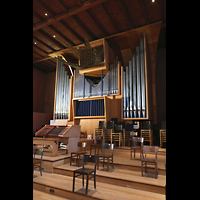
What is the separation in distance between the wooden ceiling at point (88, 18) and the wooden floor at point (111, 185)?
5.68 meters

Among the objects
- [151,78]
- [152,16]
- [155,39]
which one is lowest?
[151,78]

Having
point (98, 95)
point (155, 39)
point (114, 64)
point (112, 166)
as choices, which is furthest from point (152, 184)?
point (155, 39)

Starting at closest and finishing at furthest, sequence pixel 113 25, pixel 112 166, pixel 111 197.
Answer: pixel 111 197 < pixel 112 166 < pixel 113 25

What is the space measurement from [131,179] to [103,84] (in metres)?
5.54

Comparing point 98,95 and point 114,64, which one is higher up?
point 114,64

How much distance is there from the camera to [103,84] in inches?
327

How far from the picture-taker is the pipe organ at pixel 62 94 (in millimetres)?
9270

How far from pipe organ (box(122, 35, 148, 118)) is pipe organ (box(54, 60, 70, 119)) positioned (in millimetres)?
3468

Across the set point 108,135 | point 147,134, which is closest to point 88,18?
point 108,135

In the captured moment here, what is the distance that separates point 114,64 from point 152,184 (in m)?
6.19

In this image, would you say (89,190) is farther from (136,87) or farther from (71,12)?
(71,12)

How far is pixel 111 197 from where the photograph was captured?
9.43 feet
